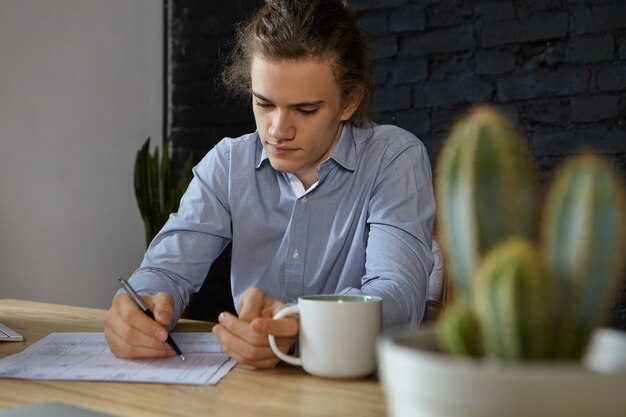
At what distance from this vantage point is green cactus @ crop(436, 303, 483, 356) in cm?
48

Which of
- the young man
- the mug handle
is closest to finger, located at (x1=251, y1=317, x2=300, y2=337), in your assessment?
the mug handle

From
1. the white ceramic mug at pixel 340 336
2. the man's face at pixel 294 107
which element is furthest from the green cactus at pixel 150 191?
the white ceramic mug at pixel 340 336

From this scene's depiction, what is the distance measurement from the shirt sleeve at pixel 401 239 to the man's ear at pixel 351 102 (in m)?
0.15

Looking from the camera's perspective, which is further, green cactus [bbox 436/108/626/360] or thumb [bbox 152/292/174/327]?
thumb [bbox 152/292/174/327]

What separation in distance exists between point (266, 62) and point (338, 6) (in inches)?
11.0

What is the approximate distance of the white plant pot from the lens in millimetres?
440

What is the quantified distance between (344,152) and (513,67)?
1.35 m

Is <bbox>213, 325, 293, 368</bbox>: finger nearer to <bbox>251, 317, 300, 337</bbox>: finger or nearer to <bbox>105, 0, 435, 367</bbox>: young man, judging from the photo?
<bbox>251, 317, 300, 337</bbox>: finger

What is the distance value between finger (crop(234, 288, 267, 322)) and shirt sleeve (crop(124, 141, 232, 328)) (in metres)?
0.34

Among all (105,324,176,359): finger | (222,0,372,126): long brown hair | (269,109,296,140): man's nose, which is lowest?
(105,324,176,359): finger

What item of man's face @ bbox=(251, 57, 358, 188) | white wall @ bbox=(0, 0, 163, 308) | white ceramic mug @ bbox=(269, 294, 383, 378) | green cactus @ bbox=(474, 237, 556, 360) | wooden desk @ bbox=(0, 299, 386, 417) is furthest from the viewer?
white wall @ bbox=(0, 0, 163, 308)

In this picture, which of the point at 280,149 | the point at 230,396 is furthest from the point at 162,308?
the point at 280,149

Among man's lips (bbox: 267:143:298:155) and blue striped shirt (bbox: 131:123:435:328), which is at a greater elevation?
man's lips (bbox: 267:143:298:155)

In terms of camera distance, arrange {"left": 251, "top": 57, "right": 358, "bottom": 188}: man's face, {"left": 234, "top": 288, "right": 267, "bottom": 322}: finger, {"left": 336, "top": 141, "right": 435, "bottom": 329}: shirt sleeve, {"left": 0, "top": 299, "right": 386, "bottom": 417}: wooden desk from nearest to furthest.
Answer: {"left": 0, "top": 299, "right": 386, "bottom": 417}: wooden desk, {"left": 234, "top": 288, "right": 267, "bottom": 322}: finger, {"left": 336, "top": 141, "right": 435, "bottom": 329}: shirt sleeve, {"left": 251, "top": 57, "right": 358, "bottom": 188}: man's face
